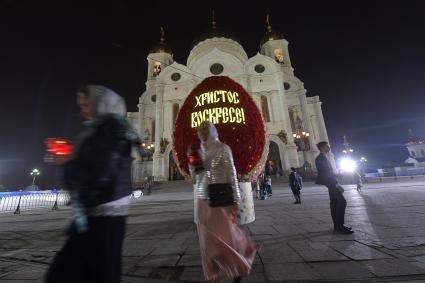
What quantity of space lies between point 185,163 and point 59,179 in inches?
159

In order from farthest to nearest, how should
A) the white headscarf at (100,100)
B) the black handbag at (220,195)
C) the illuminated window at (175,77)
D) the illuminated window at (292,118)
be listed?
the illuminated window at (175,77), the illuminated window at (292,118), the black handbag at (220,195), the white headscarf at (100,100)

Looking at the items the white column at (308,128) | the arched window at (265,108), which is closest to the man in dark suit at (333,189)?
the arched window at (265,108)

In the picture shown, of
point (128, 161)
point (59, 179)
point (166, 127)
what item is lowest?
point (59, 179)

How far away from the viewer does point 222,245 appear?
2213 mm

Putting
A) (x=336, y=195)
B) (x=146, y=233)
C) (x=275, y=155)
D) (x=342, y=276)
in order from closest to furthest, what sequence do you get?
(x=342, y=276)
(x=336, y=195)
(x=146, y=233)
(x=275, y=155)

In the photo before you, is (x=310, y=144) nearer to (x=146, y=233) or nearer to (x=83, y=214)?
(x=146, y=233)

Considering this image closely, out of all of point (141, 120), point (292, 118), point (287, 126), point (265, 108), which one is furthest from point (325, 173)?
point (141, 120)

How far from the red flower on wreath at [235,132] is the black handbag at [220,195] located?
265cm

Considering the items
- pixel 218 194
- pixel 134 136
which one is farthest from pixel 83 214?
pixel 218 194

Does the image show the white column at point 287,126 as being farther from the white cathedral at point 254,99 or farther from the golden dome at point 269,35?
the golden dome at point 269,35

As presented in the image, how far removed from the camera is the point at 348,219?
5.23m

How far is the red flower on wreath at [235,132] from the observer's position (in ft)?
16.8

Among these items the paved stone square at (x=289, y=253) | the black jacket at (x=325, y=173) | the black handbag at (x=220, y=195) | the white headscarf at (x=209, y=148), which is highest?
the white headscarf at (x=209, y=148)

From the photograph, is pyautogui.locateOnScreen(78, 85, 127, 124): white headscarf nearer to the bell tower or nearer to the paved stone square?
the paved stone square
